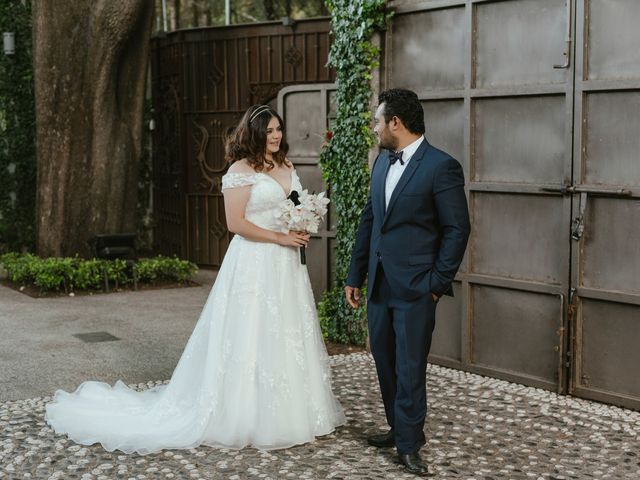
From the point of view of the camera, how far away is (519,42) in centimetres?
641

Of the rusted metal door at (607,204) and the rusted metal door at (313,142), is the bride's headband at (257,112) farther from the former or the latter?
the rusted metal door at (313,142)

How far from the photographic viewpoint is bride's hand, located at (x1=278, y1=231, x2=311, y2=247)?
5445mm

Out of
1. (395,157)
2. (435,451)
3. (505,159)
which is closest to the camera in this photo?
(395,157)

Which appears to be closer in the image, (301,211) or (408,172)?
(408,172)

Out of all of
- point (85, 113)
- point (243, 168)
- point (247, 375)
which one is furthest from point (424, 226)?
point (85, 113)

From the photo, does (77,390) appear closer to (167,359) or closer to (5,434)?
(5,434)

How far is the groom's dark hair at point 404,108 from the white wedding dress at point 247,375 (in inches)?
37.4

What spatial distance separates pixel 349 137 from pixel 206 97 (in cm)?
539

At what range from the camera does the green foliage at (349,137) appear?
7.33 m

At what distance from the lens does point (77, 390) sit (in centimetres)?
605

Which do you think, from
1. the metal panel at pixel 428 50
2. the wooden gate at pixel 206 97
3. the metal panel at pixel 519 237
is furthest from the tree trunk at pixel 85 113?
the metal panel at pixel 519 237

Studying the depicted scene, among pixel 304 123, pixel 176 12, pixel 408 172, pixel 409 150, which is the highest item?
pixel 176 12

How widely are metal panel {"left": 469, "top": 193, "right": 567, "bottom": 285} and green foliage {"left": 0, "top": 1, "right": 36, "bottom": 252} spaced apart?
832cm

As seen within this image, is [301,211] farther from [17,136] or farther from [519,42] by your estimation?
[17,136]
